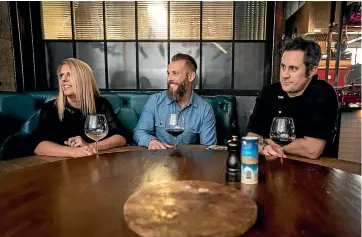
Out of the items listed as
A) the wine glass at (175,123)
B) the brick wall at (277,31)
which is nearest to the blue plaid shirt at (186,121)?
the wine glass at (175,123)

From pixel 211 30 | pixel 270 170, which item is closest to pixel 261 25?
pixel 211 30

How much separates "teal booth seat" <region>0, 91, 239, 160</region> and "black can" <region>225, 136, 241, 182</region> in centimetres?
146

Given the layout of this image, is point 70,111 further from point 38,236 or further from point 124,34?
point 38,236

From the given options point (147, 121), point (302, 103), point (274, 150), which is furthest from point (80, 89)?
point (302, 103)

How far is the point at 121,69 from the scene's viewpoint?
2.97 meters

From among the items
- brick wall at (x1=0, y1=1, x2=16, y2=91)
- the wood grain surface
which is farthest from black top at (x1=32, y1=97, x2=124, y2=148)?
the wood grain surface

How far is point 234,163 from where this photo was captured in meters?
1.04

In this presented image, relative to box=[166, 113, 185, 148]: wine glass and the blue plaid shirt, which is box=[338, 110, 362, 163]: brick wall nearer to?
the blue plaid shirt

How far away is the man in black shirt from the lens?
5.35ft

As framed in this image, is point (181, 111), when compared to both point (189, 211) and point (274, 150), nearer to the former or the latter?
point (274, 150)

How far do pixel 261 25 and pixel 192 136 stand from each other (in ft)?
4.57

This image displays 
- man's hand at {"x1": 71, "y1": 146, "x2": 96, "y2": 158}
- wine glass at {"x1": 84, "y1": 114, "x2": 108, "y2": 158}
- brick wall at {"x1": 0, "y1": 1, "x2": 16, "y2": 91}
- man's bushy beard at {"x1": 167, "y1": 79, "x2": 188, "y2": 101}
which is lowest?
man's hand at {"x1": 71, "y1": 146, "x2": 96, "y2": 158}

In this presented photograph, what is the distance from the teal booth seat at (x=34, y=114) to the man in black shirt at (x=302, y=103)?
1.79 feet

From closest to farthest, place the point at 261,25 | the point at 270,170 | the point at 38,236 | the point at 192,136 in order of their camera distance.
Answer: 1. the point at 38,236
2. the point at 270,170
3. the point at 192,136
4. the point at 261,25
